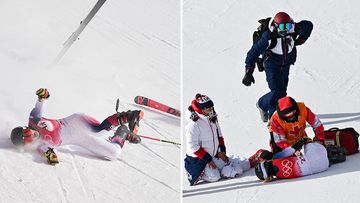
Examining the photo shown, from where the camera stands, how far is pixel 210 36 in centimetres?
996

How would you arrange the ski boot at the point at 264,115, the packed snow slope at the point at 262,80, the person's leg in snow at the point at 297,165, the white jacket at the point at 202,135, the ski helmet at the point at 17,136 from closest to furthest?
the ski helmet at the point at 17,136 < the packed snow slope at the point at 262,80 < the person's leg in snow at the point at 297,165 < the white jacket at the point at 202,135 < the ski boot at the point at 264,115

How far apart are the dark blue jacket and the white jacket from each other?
0.80 meters

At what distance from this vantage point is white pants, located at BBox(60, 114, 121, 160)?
240 inches

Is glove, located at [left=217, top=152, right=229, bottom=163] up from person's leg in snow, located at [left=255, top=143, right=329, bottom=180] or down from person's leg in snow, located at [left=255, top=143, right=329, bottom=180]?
up

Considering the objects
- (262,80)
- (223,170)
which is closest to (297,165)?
(223,170)

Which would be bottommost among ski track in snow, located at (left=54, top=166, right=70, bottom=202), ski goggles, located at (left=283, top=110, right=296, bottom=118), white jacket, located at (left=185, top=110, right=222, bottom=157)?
ski track in snow, located at (left=54, top=166, right=70, bottom=202)

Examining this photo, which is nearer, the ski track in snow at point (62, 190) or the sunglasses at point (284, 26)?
the ski track in snow at point (62, 190)

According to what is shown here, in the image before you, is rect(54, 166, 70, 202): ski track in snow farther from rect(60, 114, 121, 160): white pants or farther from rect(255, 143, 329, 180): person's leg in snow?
rect(255, 143, 329, 180): person's leg in snow

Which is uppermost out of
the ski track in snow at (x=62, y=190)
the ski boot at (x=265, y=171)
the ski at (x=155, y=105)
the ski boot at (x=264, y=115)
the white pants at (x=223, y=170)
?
the ski boot at (x=264, y=115)

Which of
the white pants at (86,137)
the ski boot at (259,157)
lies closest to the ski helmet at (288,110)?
the ski boot at (259,157)

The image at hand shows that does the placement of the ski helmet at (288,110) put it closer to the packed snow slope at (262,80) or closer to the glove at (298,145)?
the glove at (298,145)

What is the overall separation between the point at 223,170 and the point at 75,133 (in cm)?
117

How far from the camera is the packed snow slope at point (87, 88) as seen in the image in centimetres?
595

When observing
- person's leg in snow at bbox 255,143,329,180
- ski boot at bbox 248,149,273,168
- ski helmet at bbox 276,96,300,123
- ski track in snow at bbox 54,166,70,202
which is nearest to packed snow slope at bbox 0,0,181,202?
ski track in snow at bbox 54,166,70,202
